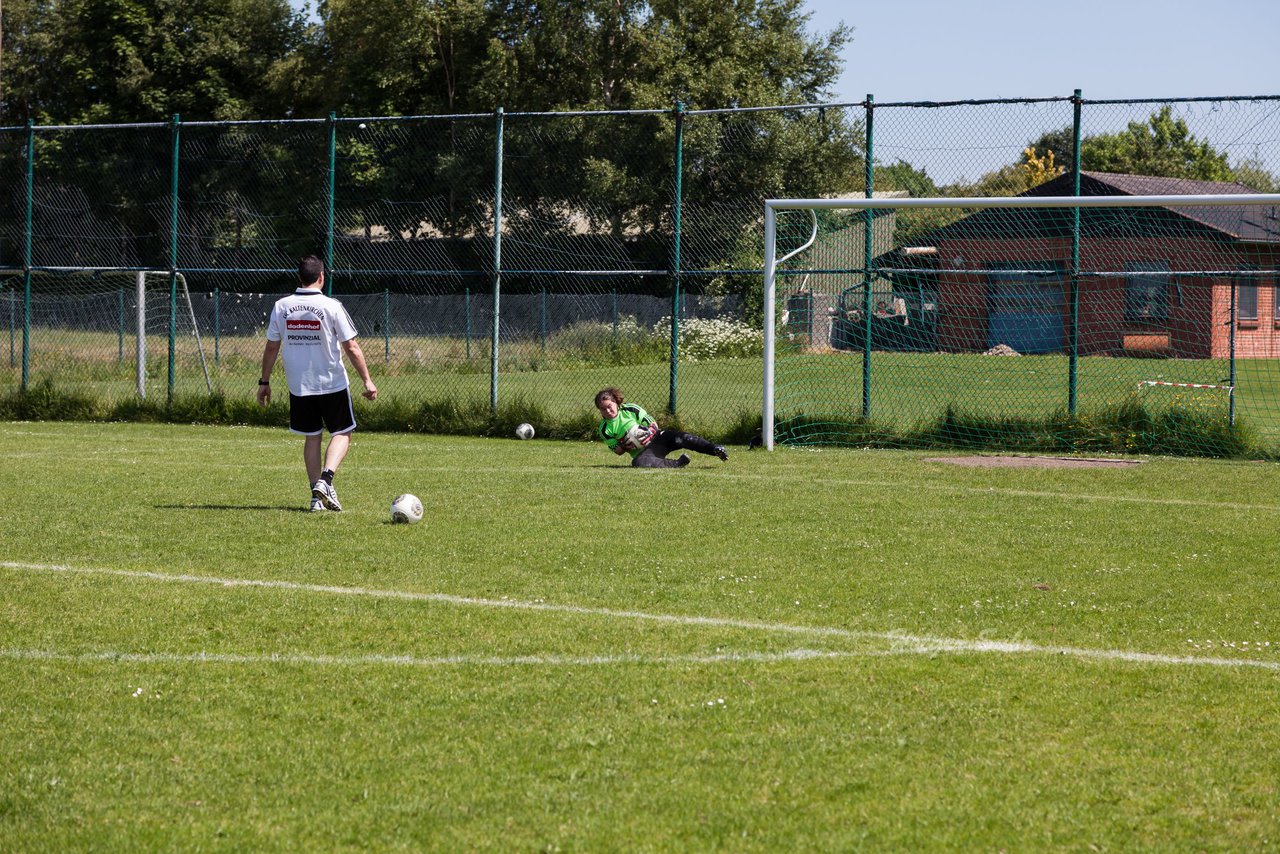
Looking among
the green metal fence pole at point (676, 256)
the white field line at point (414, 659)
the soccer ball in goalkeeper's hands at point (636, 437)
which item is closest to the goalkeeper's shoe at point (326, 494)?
the soccer ball in goalkeeper's hands at point (636, 437)

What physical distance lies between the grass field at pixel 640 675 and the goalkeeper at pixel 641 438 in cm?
262

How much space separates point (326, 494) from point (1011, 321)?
1019 centimetres

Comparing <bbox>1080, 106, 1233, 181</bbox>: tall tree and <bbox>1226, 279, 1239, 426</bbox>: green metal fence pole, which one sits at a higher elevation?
<bbox>1080, 106, 1233, 181</bbox>: tall tree

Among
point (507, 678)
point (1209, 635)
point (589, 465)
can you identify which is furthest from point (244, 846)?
point (589, 465)

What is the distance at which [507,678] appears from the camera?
5695 millimetres

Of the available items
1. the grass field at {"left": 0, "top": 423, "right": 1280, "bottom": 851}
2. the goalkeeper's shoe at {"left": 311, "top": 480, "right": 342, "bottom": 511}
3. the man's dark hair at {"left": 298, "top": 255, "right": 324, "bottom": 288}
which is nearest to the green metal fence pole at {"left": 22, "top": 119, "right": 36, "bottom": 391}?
the grass field at {"left": 0, "top": 423, "right": 1280, "bottom": 851}

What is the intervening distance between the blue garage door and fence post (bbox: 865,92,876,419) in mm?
1481

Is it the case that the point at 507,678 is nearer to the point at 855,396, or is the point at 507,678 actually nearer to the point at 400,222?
the point at 855,396

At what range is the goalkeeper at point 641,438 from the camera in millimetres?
13500

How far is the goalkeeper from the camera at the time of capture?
13.5m

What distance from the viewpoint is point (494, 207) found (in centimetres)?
1809

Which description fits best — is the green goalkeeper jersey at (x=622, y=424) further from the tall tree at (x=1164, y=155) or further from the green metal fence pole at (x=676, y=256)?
the tall tree at (x=1164, y=155)

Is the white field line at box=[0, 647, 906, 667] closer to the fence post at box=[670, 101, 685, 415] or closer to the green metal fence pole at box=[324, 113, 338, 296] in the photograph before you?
the fence post at box=[670, 101, 685, 415]

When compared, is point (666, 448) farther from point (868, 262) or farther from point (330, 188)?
point (330, 188)
